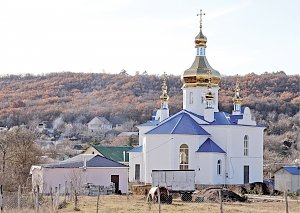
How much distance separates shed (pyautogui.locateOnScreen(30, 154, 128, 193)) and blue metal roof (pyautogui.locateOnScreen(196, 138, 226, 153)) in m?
5.95

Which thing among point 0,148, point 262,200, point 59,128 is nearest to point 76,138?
point 59,128

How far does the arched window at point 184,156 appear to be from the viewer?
55287mm

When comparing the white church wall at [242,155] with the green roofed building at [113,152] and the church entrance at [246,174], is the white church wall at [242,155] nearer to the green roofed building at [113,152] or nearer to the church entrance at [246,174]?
the church entrance at [246,174]

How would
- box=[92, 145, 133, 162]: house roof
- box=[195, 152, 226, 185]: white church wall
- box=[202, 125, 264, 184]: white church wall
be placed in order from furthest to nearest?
box=[92, 145, 133, 162]: house roof < box=[202, 125, 264, 184]: white church wall < box=[195, 152, 226, 185]: white church wall

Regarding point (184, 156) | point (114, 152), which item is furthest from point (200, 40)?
point (114, 152)

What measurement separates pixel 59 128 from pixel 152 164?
92072mm

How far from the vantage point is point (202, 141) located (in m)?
56.5

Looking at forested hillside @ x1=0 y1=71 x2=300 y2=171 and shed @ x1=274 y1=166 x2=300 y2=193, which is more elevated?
forested hillside @ x1=0 y1=71 x2=300 y2=171

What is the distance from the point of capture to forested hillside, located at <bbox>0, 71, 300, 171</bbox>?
13562 centimetres

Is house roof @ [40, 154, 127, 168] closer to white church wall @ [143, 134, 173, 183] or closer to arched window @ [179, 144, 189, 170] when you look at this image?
white church wall @ [143, 134, 173, 183]

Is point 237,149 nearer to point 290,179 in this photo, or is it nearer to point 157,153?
point 290,179

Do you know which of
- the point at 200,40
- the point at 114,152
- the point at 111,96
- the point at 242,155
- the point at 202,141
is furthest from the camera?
the point at 111,96

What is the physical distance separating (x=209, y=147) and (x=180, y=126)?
2.64m

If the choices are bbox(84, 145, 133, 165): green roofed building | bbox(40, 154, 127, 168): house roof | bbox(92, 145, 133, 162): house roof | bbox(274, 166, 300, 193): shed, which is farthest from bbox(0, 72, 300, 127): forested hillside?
bbox(40, 154, 127, 168): house roof
